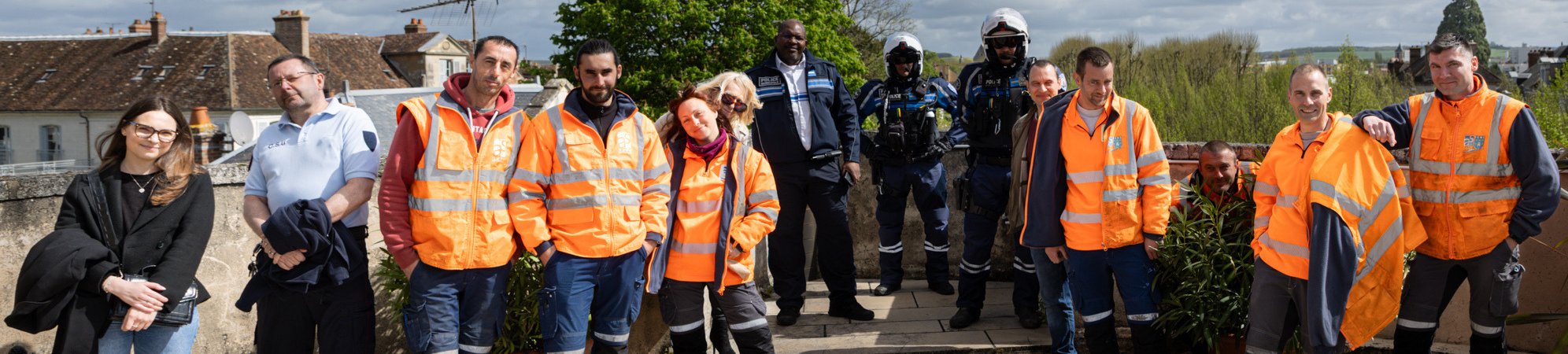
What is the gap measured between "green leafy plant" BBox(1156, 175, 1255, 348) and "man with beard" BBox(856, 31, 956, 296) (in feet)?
5.12

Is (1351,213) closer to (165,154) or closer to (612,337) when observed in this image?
(612,337)

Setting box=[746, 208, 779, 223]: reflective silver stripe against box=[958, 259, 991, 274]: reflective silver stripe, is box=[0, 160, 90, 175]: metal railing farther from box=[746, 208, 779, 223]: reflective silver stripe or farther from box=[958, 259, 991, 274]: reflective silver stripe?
box=[746, 208, 779, 223]: reflective silver stripe

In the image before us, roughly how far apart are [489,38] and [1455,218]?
3.67m

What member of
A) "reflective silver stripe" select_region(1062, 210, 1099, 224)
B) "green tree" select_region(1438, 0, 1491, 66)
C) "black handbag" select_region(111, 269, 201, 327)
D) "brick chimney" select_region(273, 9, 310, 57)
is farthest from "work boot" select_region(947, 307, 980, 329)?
"green tree" select_region(1438, 0, 1491, 66)

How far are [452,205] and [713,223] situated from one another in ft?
3.40

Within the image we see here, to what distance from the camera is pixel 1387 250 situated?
13.2 feet

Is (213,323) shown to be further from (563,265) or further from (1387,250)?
(1387,250)

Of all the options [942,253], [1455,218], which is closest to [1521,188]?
[1455,218]

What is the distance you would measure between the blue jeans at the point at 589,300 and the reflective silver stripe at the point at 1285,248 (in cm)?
234

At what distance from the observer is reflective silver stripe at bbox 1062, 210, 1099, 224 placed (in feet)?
14.4

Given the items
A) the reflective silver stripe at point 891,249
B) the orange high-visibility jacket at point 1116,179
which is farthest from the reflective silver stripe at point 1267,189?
the reflective silver stripe at point 891,249

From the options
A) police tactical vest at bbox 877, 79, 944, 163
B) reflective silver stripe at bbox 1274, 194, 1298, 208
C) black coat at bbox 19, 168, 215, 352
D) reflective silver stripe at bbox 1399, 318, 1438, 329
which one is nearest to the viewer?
black coat at bbox 19, 168, 215, 352

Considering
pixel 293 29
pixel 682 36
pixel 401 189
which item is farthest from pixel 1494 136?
pixel 293 29

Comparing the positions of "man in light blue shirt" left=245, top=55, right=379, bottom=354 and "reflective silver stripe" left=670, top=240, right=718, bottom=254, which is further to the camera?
"reflective silver stripe" left=670, top=240, right=718, bottom=254
